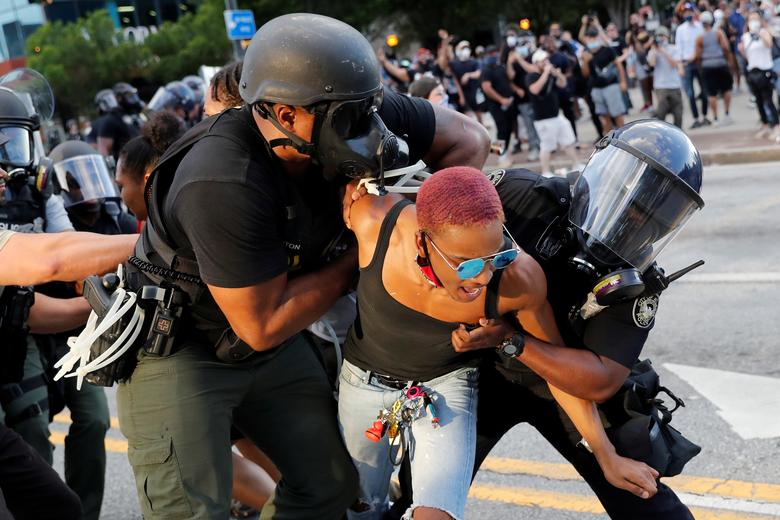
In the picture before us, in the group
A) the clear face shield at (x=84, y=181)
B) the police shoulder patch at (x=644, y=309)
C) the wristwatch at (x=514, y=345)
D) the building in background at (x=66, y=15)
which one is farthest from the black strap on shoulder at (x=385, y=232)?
the building in background at (x=66, y=15)

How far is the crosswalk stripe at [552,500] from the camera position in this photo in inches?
145

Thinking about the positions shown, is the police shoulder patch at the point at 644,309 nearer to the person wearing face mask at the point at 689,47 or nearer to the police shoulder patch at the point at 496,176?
the police shoulder patch at the point at 496,176

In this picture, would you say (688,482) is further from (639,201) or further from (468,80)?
(468,80)

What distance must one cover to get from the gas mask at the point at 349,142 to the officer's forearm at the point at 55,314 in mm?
1297

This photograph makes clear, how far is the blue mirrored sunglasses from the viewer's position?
252 centimetres

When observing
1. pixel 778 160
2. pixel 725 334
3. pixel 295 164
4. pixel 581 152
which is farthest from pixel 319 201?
pixel 581 152

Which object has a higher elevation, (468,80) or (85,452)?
(85,452)

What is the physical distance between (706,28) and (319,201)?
44.3ft

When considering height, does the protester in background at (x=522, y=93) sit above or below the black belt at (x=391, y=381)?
below

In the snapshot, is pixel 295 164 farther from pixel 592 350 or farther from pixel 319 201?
pixel 592 350

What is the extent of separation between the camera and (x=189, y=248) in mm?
2871

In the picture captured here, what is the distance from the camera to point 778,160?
11359mm

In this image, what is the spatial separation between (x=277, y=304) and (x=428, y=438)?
603 millimetres

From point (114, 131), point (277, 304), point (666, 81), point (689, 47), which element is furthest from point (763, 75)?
point (277, 304)
